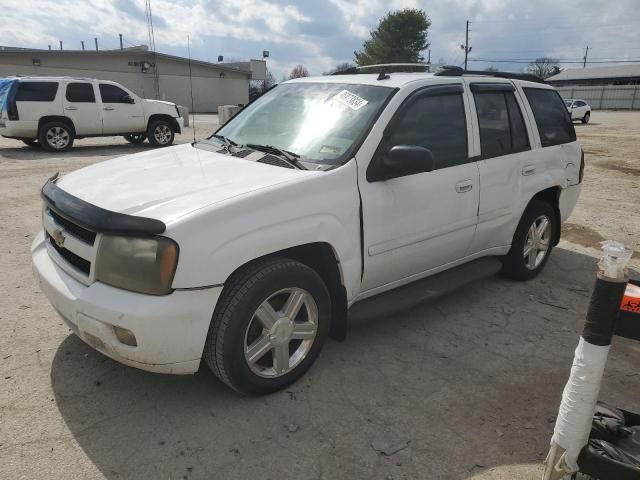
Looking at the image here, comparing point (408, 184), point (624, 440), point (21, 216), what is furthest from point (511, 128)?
point (21, 216)

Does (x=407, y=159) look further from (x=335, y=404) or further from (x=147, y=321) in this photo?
(x=147, y=321)

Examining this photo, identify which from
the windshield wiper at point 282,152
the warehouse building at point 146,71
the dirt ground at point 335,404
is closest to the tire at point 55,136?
the dirt ground at point 335,404

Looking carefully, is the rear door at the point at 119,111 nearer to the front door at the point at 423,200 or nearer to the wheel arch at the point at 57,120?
the wheel arch at the point at 57,120

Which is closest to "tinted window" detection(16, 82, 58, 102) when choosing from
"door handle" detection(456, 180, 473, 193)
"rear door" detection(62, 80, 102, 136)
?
"rear door" detection(62, 80, 102, 136)

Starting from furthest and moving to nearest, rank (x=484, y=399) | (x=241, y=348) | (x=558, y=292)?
(x=558, y=292), (x=484, y=399), (x=241, y=348)

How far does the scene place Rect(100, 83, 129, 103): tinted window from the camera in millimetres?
13930

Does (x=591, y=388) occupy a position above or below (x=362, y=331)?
above

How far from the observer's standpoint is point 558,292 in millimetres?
4594

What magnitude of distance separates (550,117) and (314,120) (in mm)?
2562

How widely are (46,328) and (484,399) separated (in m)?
2.98

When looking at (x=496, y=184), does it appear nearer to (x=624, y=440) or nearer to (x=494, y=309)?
(x=494, y=309)

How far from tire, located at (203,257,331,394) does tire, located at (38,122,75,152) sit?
41.9 ft

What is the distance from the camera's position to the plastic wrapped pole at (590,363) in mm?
1783

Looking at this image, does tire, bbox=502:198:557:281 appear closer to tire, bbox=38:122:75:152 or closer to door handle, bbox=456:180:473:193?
door handle, bbox=456:180:473:193
